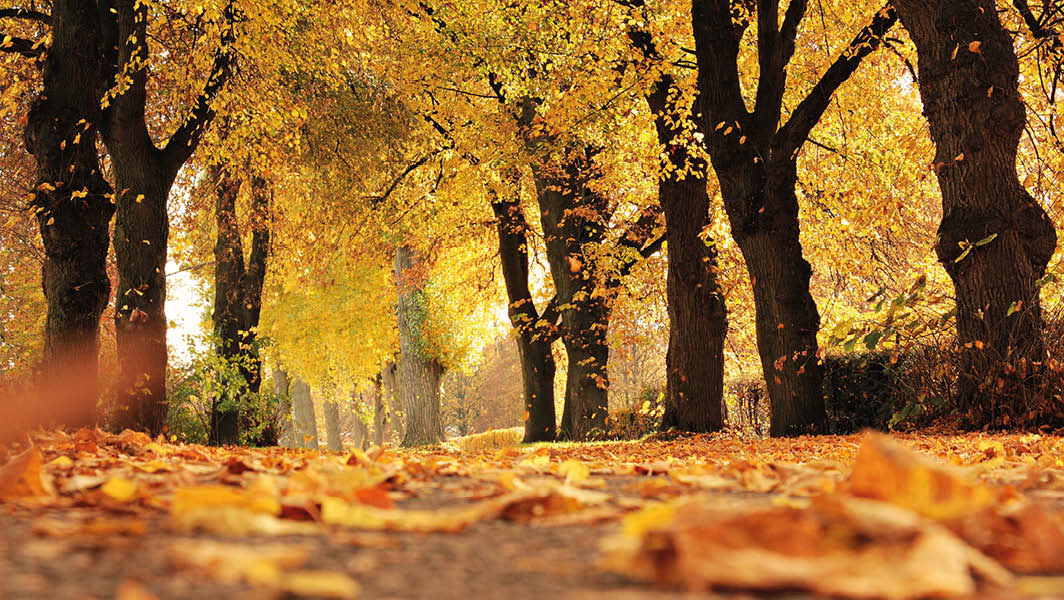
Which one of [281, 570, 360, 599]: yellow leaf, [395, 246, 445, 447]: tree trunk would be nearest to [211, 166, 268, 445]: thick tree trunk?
[395, 246, 445, 447]: tree trunk

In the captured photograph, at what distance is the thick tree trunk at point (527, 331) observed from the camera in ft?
57.2

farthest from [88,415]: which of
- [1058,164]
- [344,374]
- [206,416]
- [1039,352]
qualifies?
[344,374]

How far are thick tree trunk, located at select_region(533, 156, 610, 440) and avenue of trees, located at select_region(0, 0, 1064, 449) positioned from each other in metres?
0.06

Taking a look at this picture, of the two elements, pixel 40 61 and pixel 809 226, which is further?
pixel 809 226

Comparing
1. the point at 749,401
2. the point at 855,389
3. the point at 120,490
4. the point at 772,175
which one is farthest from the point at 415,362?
the point at 120,490

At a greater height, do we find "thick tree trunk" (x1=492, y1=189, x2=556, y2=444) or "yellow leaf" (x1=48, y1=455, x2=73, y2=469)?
"thick tree trunk" (x1=492, y1=189, x2=556, y2=444)

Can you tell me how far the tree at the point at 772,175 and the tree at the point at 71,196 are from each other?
640 cm

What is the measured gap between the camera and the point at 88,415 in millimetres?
7582

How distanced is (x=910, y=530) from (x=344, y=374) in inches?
1323

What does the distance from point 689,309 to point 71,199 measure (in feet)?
25.0

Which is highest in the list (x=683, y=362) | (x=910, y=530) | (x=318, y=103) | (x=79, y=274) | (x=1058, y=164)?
(x=318, y=103)

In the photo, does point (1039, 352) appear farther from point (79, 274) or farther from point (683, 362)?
point (79, 274)

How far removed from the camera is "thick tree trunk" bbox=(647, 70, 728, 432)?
38.8 ft

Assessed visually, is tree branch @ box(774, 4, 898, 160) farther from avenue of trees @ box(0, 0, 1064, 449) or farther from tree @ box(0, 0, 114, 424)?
tree @ box(0, 0, 114, 424)
